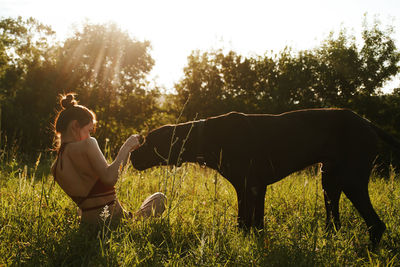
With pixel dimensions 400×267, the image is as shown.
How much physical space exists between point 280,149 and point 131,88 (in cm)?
1292

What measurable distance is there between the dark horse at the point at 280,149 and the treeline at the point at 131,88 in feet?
30.0

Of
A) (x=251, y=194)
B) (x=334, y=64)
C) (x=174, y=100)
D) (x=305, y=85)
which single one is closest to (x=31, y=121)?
(x=174, y=100)

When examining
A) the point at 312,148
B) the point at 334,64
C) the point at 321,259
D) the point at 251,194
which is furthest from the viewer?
the point at 334,64

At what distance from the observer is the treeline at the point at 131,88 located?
498 inches

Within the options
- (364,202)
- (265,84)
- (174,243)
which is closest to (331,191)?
(364,202)

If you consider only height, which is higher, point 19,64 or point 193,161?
point 19,64

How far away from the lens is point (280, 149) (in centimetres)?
334

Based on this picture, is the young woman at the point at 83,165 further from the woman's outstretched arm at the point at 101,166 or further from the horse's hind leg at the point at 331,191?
the horse's hind leg at the point at 331,191

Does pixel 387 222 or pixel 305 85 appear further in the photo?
pixel 305 85

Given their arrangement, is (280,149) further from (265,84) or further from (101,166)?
(265,84)

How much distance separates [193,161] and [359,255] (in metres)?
1.96

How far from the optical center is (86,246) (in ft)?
8.03

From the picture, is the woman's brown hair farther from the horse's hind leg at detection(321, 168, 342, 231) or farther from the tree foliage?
the tree foliage

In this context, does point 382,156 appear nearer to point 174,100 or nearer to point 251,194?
point 174,100
